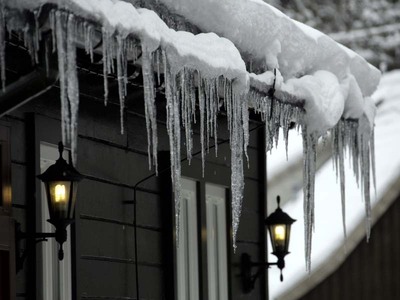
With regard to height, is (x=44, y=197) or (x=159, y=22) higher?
(x=159, y=22)

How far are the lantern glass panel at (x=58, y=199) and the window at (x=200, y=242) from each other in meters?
2.12

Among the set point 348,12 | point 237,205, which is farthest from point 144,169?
point 348,12

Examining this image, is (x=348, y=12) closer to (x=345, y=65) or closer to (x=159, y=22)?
(x=345, y=65)

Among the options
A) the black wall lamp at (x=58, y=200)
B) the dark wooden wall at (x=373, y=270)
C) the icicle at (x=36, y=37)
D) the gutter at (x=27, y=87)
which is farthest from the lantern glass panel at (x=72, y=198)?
the dark wooden wall at (x=373, y=270)

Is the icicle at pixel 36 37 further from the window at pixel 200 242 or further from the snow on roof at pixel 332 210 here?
the snow on roof at pixel 332 210

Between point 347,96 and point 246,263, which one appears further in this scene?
point 246,263

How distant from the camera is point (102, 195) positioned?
8.40 m

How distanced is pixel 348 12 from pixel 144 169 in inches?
891

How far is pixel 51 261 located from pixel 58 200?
0.63 metres

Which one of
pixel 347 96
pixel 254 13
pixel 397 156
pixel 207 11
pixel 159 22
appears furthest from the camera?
pixel 397 156

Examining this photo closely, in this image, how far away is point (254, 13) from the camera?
25.5ft

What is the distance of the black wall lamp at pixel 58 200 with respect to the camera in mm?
7227

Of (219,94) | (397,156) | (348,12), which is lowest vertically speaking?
(219,94)

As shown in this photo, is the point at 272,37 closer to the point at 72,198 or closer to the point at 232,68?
the point at 232,68
